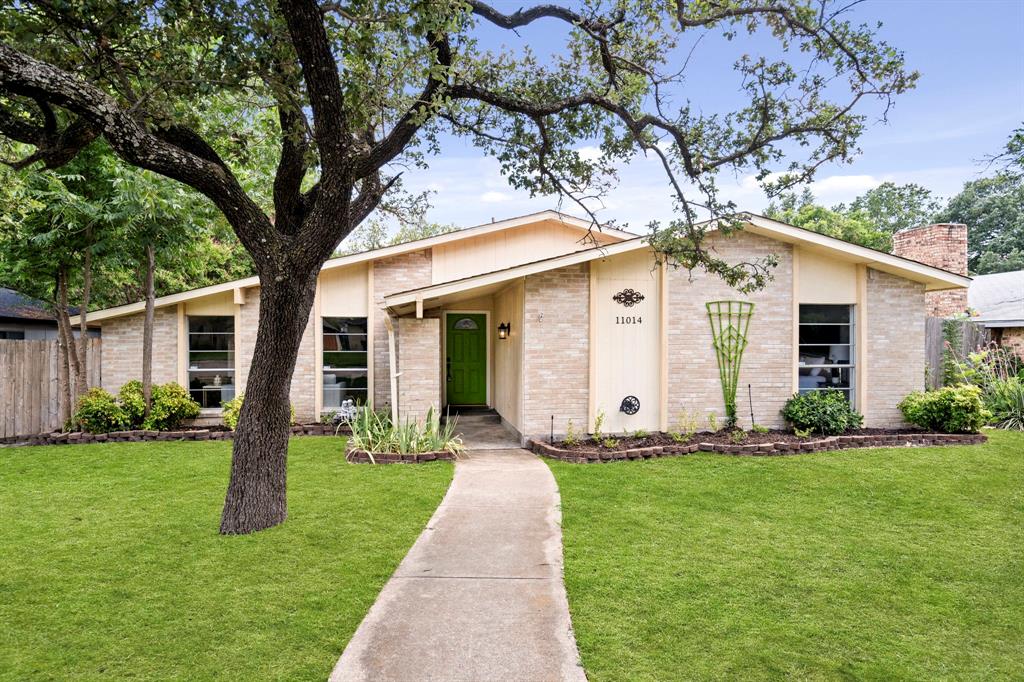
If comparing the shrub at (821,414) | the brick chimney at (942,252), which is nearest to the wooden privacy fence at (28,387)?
the shrub at (821,414)

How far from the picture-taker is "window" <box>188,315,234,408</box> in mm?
11281

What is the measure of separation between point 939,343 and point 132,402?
16433mm

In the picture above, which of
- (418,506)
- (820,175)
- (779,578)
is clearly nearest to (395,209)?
(418,506)

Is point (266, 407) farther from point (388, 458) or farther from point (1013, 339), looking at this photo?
point (1013, 339)

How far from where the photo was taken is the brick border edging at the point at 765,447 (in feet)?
28.0

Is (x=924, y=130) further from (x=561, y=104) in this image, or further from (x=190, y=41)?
(x=190, y=41)

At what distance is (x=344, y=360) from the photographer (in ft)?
38.0

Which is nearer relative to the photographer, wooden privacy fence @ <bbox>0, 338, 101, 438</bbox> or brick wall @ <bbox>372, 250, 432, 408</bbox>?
wooden privacy fence @ <bbox>0, 338, 101, 438</bbox>

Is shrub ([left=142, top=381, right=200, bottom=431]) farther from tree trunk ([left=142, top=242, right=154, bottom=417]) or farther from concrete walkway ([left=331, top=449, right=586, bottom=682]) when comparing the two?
concrete walkway ([left=331, top=449, right=586, bottom=682])

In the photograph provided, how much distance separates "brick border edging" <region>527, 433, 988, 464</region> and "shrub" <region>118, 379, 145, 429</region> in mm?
7185

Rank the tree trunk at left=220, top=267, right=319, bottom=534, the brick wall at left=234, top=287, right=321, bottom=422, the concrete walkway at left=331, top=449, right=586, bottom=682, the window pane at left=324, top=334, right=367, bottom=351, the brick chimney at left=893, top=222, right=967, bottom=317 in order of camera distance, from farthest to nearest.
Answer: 1. the brick chimney at left=893, top=222, right=967, bottom=317
2. the window pane at left=324, top=334, right=367, bottom=351
3. the brick wall at left=234, top=287, right=321, bottom=422
4. the tree trunk at left=220, top=267, right=319, bottom=534
5. the concrete walkway at left=331, top=449, right=586, bottom=682

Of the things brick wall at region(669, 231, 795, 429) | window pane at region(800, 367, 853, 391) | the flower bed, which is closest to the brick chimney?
window pane at region(800, 367, 853, 391)

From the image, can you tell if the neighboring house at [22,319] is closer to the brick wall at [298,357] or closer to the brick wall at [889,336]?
the brick wall at [298,357]

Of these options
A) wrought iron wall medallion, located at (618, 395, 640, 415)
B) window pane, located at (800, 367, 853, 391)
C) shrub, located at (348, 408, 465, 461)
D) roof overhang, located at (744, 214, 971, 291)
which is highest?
roof overhang, located at (744, 214, 971, 291)
